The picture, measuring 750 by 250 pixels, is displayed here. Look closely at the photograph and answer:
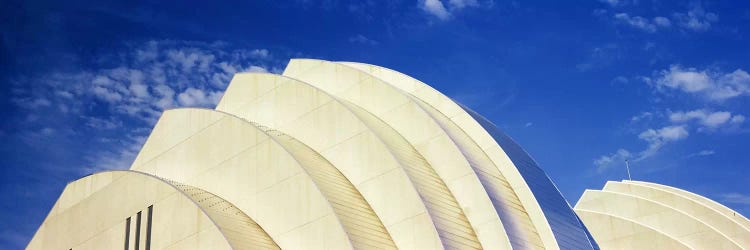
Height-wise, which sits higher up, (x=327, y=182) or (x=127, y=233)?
(x=327, y=182)

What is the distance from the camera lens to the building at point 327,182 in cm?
2603

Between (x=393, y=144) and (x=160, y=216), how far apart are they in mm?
7573

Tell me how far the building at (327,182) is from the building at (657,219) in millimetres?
17398

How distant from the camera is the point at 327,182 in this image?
2727cm

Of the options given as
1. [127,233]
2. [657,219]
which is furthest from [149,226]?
[657,219]

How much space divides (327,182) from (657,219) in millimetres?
28021

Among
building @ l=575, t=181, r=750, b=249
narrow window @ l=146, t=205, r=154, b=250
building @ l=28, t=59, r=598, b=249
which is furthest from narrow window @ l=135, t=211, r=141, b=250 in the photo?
building @ l=575, t=181, r=750, b=249

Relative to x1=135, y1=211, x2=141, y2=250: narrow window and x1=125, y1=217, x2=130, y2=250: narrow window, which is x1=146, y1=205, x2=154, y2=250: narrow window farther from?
x1=125, y1=217, x2=130, y2=250: narrow window

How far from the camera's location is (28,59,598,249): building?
2603 centimetres

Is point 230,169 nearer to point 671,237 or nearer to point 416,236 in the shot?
point 416,236

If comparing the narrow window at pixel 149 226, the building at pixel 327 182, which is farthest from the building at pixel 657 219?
the narrow window at pixel 149 226

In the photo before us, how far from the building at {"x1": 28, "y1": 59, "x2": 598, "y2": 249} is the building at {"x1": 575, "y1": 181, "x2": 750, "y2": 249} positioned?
57.1ft

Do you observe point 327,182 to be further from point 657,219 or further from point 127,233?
point 657,219

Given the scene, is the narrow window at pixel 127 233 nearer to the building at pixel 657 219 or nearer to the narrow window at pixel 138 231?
the narrow window at pixel 138 231
